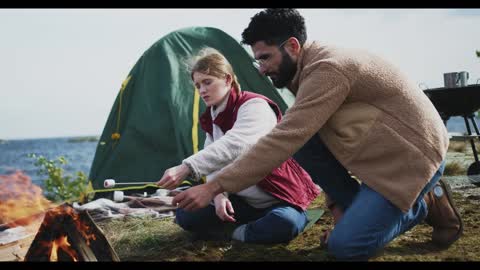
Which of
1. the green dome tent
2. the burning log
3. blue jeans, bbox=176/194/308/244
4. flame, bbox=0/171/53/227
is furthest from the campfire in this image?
→ the green dome tent

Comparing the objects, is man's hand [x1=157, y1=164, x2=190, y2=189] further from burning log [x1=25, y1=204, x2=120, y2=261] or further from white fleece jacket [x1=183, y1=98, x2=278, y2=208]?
burning log [x1=25, y1=204, x2=120, y2=261]

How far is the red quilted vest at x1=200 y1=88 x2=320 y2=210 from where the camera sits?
247 cm

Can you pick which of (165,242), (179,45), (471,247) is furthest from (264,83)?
(471,247)

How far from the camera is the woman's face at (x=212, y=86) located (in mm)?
2566

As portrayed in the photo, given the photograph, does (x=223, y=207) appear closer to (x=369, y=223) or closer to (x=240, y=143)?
(x=240, y=143)

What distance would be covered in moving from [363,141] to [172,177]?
2.62ft

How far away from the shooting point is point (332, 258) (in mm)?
2213

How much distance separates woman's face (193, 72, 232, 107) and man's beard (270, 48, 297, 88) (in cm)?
42

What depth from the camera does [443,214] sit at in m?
2.32

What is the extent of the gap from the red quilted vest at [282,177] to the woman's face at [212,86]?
45 millimetres

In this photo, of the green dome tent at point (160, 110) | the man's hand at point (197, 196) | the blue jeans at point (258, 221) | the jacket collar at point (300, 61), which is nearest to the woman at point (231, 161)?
the blue jeans at point (258, 221)

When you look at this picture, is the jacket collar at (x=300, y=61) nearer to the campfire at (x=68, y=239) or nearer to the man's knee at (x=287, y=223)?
the man's knee at (x=287, y=223)

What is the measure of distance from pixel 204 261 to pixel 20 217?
3.14 feet

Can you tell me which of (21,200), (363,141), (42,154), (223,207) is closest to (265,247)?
(223,207)
